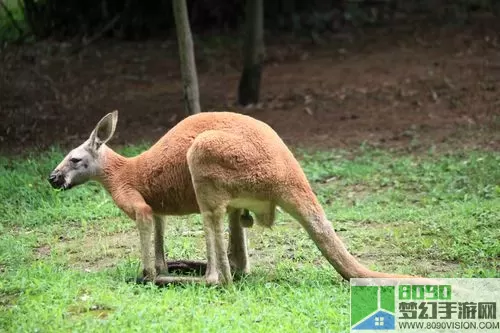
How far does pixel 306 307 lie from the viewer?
5188 mm

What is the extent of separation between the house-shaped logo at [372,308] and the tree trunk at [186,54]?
4441 mm

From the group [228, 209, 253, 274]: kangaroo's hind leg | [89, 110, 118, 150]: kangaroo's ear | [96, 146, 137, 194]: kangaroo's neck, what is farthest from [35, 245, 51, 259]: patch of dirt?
[228, 209, 253, 274]: kangaroo's hind leg

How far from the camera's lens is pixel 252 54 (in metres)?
11.4

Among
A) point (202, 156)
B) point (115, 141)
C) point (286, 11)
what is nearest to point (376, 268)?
point (202, 156)

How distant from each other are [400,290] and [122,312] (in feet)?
5.23

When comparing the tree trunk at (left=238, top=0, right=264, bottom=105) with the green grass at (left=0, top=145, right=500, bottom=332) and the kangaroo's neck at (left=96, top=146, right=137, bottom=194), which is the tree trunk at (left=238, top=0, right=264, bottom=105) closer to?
the green grass at (left=0, top=145, right=500, bottom=332)

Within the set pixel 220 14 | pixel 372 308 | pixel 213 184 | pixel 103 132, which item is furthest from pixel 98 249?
pixel 220 14

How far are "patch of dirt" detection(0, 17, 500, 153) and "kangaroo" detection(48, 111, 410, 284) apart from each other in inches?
173

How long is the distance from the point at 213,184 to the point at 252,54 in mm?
6093

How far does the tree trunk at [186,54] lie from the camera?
30.5ft

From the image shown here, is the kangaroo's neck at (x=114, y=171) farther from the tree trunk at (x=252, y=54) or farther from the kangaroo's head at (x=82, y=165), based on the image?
the tree trunk at (x=252, y=54)

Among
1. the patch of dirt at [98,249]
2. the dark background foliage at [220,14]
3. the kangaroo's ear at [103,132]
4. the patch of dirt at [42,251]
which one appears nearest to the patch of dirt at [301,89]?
the dark background foliage at [220,14]

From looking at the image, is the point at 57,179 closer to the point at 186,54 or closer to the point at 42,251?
the point at 42,251

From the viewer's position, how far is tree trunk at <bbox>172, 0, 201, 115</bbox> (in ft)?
30.5
